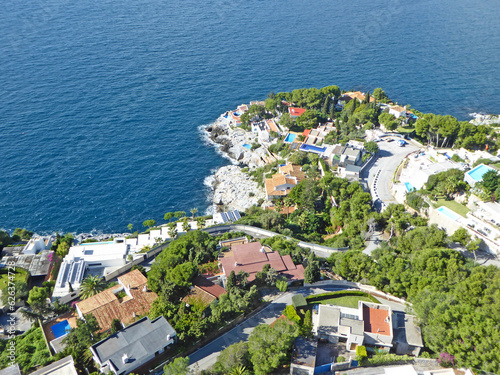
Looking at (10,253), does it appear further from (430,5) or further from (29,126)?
(430,5)

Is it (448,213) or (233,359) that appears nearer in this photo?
(233,359)

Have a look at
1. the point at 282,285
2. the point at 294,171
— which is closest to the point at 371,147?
the point at 294,171

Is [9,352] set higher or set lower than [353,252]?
higher

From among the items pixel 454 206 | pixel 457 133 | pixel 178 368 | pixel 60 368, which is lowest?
pixel 454 206

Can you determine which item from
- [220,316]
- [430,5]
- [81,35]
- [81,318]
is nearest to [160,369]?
[220,316]

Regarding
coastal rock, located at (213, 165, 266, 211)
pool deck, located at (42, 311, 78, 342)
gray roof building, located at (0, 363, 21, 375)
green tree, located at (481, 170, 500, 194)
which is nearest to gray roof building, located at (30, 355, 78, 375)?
gray roof building, located at (0, 363, 21, 375)

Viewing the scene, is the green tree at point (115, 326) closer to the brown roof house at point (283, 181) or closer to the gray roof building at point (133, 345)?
the gray roof building at point (133, 345)

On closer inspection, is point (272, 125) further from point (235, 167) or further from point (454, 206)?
point (454, 206)
